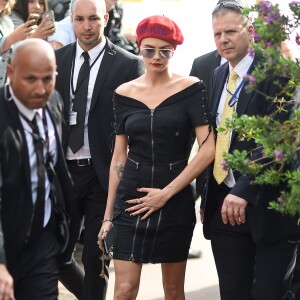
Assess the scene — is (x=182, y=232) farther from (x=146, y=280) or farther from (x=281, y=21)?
(x=146, y=280)

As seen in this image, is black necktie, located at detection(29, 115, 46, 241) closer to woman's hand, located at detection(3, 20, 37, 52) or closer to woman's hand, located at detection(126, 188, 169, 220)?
woman's hand, located at detection(126, 188, 169, 220)

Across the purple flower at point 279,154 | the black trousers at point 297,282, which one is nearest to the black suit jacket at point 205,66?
the black trousers at point 297,282

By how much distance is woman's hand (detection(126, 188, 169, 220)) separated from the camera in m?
6.96

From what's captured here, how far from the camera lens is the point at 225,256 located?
7.04m

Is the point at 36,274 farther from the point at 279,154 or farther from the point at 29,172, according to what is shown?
the point at 279,154

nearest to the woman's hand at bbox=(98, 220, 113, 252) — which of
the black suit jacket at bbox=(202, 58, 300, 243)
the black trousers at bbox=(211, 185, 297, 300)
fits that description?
the black trousers at bbox=(211, 185, 297, 300)

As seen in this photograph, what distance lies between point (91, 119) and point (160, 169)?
3.54 feet

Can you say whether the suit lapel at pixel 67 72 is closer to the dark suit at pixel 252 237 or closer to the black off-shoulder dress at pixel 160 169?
the black off-shoulder dress at pixel 160 169

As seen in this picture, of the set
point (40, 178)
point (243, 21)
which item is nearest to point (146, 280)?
point (243, 21)

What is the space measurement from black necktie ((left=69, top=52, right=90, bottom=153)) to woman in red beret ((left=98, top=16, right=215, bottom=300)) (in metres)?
0.82

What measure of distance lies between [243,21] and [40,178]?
6.33ft

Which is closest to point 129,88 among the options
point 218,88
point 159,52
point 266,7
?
point 159,52

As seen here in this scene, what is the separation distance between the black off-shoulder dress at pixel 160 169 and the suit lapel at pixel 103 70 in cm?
88

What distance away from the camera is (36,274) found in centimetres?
596
